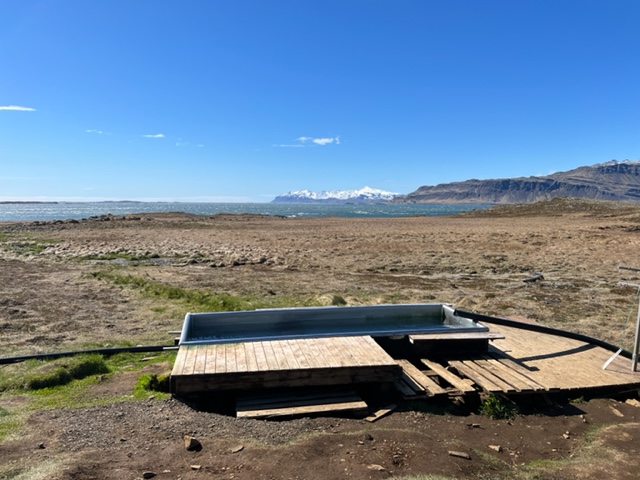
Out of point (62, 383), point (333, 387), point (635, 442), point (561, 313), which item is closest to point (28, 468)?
point (62, 383)

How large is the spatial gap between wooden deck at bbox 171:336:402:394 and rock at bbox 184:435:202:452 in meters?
1.08

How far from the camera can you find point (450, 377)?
7.22 m

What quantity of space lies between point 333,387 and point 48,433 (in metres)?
3.54

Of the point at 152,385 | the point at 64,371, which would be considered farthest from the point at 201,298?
the point at 152,385

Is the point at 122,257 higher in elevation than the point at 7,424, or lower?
lower

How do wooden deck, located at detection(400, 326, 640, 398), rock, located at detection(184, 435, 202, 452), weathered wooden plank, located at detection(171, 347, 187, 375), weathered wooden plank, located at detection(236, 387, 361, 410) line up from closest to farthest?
rock, located at detection(184, 435, 202, 452), weathered wooden plank, located at detection(236, 387, 361, 410), weathered wooden plank, located at detection(171, 347, 187, 375), wooden deck, located at detection(400, 326, 640, 398)

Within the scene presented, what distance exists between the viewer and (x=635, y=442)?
5793 millimetres

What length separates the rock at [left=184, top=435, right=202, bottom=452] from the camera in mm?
5007

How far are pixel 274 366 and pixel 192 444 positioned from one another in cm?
169

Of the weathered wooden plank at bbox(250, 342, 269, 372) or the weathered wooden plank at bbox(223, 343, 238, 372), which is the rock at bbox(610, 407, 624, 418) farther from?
the weathered wooden plank at bbox(223, 343, 238, 372)

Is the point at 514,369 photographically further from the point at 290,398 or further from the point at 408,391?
the point at 290,398

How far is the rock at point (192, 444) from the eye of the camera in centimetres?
501

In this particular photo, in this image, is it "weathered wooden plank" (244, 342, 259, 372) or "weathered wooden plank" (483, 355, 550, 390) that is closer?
"weathered wooden plank" (244, 342, 259, 372)

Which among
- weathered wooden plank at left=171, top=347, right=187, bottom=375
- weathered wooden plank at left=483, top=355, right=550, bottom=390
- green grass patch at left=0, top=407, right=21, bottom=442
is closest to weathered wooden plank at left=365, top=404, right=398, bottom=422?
weathered wooden plank at left=483, top=355, right=550, bottom=390
